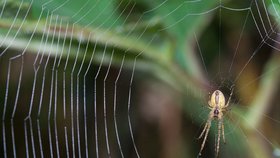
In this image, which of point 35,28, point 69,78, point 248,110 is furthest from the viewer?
point 69,78

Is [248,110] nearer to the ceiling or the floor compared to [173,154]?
nearer to the ceiling

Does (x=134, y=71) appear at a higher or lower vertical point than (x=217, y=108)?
higher

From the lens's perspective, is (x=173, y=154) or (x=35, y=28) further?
(x=173, y=154)

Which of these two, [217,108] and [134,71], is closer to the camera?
[217,108]

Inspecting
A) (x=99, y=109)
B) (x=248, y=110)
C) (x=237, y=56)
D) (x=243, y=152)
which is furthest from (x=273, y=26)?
(x=99, y=109)

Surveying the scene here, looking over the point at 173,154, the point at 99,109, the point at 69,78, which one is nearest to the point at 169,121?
the point at 173,154

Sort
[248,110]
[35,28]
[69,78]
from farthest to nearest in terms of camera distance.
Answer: [69,78]
[248,110]
[35,28]

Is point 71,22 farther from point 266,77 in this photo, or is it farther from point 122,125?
point 266,77

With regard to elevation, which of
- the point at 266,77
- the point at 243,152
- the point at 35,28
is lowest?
the point at 243,152
